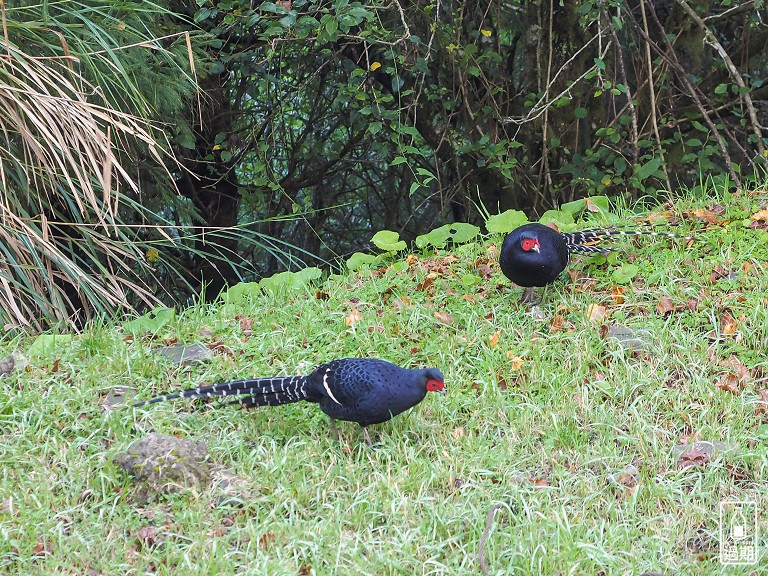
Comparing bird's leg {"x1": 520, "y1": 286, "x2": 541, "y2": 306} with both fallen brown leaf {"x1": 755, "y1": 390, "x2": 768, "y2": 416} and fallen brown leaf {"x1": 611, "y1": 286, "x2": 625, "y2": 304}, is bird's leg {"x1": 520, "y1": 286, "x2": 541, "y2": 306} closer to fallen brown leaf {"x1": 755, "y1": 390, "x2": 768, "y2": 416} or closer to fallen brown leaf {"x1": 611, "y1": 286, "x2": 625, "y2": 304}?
fallen brown leaf {"x1": 611, "y1": 286, "x2": 625, "y2": 304}

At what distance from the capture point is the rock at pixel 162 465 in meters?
3.07

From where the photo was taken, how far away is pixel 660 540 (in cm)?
287

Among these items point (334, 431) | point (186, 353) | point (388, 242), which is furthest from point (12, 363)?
point (388, 242)

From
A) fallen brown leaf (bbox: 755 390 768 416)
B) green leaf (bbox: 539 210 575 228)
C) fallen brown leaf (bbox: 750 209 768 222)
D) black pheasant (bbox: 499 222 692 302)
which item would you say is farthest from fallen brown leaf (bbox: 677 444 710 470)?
green leaf (bbox: 539 210 575 228)

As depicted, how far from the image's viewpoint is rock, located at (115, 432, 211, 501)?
10.1 feet

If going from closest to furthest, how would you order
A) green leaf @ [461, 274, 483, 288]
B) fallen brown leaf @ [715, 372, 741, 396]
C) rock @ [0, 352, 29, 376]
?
fallen brown leaf @ [715, 372, 741, 396], rock @ [0, 352, 29, 376], green leaf @ [461, 274, 483, 288]

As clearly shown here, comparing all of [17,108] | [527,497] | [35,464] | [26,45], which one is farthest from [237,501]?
[26,45]

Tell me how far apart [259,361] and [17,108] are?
5.95 feet

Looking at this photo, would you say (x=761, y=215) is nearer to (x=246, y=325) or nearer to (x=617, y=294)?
(x=617, y=294)

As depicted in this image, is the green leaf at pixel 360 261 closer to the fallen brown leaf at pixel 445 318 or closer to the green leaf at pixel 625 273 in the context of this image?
the fallen brown leaf at pixel 445 318

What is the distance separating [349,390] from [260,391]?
1.36 ft

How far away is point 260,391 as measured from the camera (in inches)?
139

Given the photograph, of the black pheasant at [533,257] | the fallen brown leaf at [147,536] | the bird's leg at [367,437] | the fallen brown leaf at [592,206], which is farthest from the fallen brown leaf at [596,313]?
the fallen brown leaf at [147,536]

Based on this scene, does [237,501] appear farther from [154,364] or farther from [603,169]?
[603,169]
